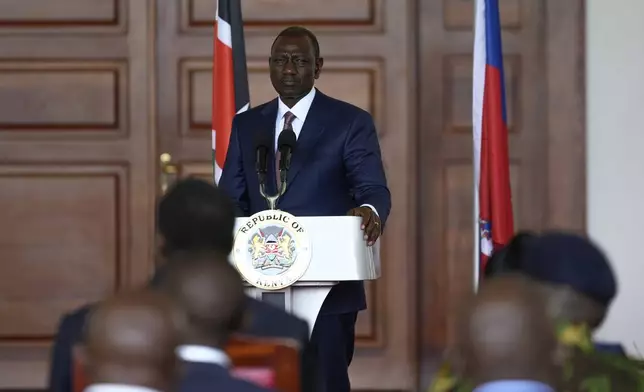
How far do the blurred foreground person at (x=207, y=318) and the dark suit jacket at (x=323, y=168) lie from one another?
191 centimetres

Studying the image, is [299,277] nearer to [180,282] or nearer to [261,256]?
[261,256]

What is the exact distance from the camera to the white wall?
5797 mm

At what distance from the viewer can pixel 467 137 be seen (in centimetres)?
593

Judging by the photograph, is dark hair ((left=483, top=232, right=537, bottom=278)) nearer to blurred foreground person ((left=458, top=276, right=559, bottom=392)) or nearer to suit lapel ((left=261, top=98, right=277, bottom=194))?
blurred foreground person ((left=458, top=276, right=559, bottom=392))

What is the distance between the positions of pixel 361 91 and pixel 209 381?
13.7 feet

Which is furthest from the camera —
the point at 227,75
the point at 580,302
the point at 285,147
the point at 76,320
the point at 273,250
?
the point at 227,75

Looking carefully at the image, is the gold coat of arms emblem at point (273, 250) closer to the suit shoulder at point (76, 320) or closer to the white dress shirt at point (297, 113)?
the white dress shirt at point (297, 113)

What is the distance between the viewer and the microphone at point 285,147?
391 centimetres

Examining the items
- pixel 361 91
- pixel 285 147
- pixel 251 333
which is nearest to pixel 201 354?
pixel 251 333

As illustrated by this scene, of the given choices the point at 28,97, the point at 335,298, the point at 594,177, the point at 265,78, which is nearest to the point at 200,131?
the point at 265,78

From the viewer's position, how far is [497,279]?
1.85 meters

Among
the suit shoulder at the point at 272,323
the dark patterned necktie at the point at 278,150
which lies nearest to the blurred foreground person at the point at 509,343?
the suit shoulder at the point at 272,323

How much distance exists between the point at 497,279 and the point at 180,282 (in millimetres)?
508

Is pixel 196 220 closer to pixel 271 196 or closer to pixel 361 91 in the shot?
pixel 271 196
